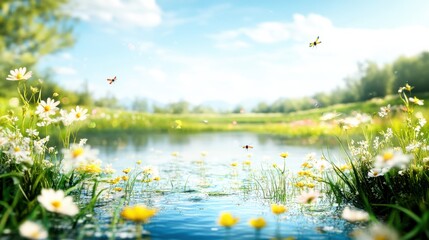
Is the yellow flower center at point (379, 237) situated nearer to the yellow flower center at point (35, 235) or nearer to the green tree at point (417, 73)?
the yellow flower center at point (35, 235)

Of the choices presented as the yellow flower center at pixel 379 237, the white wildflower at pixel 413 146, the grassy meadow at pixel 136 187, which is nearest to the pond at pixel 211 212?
the grassy meadow at pixel 136 187

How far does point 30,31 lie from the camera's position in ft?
85.7

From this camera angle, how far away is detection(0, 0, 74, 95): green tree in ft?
82.9

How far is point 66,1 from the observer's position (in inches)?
1080

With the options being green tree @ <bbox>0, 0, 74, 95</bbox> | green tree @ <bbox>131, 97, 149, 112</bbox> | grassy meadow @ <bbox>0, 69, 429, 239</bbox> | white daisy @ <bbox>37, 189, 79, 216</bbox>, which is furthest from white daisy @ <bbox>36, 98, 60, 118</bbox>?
green tree @ <bbox>131, 97, 149, 112</bbox>

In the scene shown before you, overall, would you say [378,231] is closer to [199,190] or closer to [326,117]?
[326,117]

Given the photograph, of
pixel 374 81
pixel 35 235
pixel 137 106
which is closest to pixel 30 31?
pixel 137 106

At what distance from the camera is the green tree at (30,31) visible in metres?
25.3

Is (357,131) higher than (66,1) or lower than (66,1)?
lower

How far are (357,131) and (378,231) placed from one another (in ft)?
56.1

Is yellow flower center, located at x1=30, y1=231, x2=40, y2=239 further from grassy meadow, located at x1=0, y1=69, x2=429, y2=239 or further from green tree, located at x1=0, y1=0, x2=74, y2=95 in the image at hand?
green tree, located at x1=0, y1=0, x2=74, y2=95

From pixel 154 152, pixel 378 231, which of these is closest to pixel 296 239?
pixel 378 231

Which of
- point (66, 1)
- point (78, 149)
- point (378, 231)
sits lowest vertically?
point (378, 231)

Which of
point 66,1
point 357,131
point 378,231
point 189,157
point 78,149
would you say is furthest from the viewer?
point 66,1
